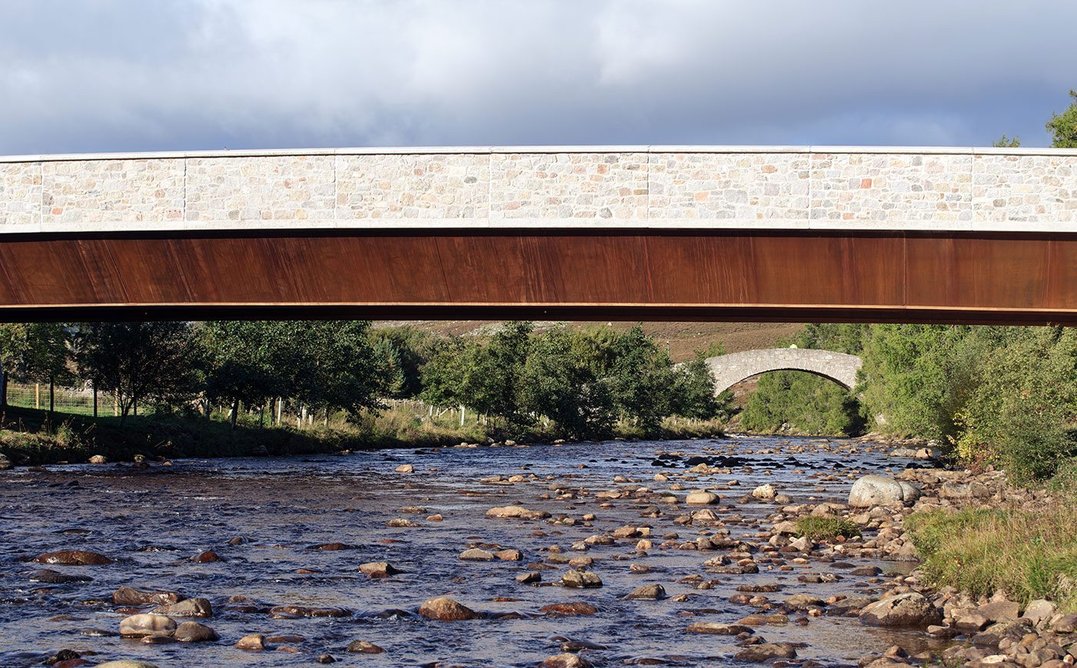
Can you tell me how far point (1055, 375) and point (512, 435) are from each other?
34.1 meters

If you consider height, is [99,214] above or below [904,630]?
above

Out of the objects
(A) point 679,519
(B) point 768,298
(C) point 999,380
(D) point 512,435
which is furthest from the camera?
(D) point 512,435

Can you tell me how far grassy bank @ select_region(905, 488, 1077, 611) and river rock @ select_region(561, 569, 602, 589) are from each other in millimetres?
4265

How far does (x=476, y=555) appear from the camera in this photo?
16125mm

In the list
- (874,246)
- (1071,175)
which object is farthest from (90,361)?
(1071,175)

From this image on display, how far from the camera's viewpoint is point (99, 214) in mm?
20312

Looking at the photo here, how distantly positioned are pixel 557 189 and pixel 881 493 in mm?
10906

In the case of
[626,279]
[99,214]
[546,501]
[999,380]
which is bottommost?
[546,501]

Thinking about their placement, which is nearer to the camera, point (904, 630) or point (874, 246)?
point (904, 630)

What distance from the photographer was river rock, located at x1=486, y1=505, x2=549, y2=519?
21.8 m

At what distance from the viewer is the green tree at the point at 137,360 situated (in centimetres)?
4103

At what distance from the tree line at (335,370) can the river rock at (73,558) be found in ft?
85.0

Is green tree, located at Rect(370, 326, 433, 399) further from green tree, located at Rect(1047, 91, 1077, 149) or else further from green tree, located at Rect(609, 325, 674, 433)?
green tree, located at Rect(1047, 91, 1077, 149)

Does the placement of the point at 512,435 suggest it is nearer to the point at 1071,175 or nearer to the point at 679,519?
the point at 679,519
